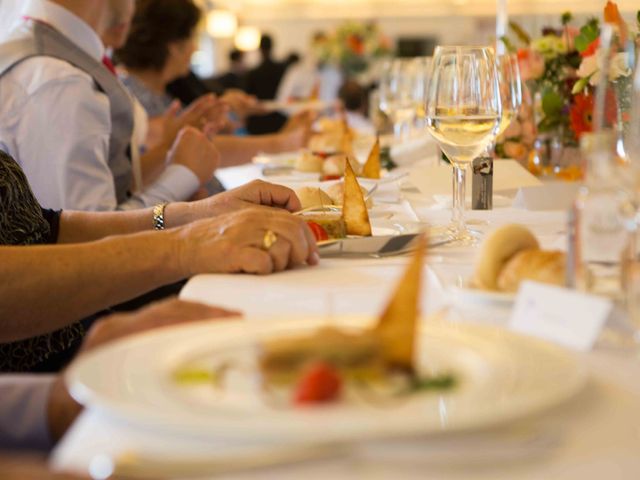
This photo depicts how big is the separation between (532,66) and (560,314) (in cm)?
171

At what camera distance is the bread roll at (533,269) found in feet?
3.40

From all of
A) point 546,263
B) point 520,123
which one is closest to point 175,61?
point 520,123

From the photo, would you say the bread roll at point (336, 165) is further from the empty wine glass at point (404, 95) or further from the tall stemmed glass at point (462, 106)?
the empty wine glass at point (404, 95)

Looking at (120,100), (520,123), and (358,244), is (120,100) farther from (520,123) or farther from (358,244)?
(358,244)

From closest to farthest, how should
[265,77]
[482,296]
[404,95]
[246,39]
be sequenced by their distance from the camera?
[482,296] < [404,95] < [265,77] < [246,39]

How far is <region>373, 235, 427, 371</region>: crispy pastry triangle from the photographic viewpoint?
28.7 inches

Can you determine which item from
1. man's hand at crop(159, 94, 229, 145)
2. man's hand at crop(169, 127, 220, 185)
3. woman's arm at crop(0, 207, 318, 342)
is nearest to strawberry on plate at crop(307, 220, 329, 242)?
woman's arm at crop(0, 207, 318, 342)

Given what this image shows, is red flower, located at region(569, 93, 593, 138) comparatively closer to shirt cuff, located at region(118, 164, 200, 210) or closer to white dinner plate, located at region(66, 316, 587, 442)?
shirt cuff, located at region(118, 164, 200, 210)

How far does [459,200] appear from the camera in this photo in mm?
1600

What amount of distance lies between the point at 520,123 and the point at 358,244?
1.29m

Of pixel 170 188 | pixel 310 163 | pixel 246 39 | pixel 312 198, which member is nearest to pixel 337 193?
pixel 312 198

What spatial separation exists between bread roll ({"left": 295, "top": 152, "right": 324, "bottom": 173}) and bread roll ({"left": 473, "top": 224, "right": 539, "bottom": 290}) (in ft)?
4.90

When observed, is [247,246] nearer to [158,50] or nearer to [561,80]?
[561,80]

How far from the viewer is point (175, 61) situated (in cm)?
489
